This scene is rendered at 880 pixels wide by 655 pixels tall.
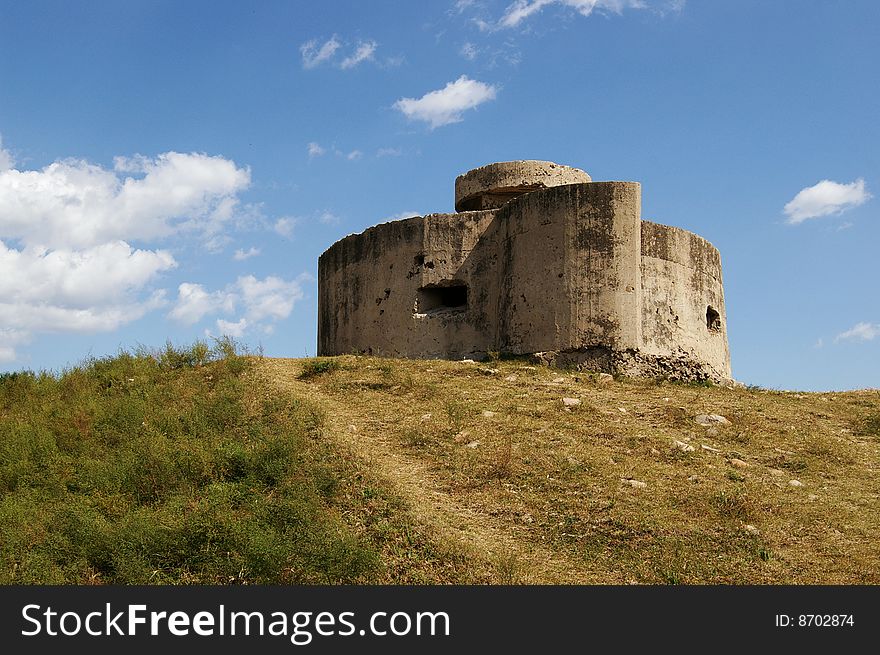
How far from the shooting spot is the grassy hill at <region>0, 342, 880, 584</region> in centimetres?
632

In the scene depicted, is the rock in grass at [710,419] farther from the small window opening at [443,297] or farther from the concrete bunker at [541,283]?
the small window opening at [443,297]

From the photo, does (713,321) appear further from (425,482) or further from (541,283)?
(425,482)

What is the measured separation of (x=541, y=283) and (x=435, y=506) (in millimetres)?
6076

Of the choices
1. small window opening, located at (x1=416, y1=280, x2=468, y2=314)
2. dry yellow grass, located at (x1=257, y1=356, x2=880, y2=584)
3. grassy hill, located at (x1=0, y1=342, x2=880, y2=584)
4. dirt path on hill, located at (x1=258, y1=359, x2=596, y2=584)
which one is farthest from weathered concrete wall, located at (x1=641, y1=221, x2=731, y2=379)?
dirt path on hill, located at (x1=258, y1=359, x2=596, y2=584)

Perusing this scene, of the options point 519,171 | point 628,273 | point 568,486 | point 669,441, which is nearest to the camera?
point 568,486

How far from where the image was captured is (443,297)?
14.7 metres

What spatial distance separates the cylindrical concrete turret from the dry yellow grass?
4.25 metres

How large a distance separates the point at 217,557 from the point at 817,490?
5658 millimetres

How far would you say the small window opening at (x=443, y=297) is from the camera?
14.2 meters

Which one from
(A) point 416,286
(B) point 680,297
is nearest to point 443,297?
(A) point 416,286

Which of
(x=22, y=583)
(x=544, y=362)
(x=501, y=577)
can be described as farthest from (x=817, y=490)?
(x=22, y=583)

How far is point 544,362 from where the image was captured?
1255cm

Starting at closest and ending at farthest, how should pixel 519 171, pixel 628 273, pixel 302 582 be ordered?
pixel 302 582
pixel 628 273
pixel 519 171

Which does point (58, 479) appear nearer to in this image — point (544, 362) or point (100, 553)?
point (100, 553)
